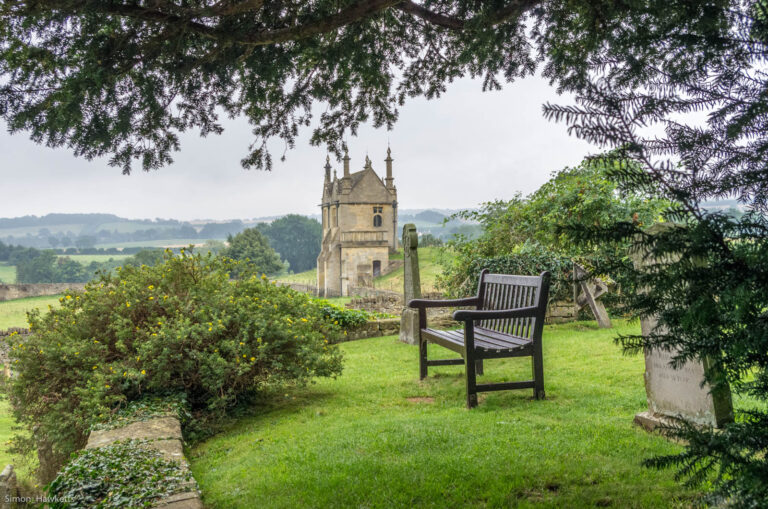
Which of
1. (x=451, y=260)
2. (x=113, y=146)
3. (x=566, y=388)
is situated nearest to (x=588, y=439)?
(x=566, y=388)

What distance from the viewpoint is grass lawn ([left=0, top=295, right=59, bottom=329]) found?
3183 cm

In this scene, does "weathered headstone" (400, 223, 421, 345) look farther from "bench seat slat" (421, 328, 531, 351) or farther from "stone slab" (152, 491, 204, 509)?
"stone slab" (152, 491, 204, 509)

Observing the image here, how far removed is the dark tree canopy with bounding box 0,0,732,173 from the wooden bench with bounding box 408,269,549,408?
7.14 ft

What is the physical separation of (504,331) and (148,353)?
12.5ft

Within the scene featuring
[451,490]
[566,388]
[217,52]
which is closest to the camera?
[451,490]

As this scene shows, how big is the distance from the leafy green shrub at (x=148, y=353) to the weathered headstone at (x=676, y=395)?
3.19 meters

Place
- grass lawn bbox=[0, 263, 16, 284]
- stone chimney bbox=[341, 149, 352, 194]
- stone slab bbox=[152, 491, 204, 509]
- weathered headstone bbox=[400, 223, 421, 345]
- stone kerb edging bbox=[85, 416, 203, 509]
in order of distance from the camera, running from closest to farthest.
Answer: stone slab bbox=[152, 491, 204, 509], stone kerb edging bbox=[85, 416, 203, 509], weathered headstone bbox=[400, 223, 421, 345], stone chimney bbox=[341, 149, 352, 194], grass lawn bbox=[0, 263, 16, 284]

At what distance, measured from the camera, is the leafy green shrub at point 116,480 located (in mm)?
3043

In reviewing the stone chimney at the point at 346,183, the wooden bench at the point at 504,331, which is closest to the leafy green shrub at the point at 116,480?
the wooden bench at the point at 504,331

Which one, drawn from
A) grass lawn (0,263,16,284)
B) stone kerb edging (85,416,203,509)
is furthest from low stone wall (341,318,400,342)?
grass lawn (0,263,16,284)

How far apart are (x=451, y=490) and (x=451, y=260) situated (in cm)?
1206

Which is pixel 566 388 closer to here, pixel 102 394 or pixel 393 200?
pixel 102 394

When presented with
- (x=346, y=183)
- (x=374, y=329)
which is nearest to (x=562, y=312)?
(x=374, y=329)

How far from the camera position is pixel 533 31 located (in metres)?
4.29
